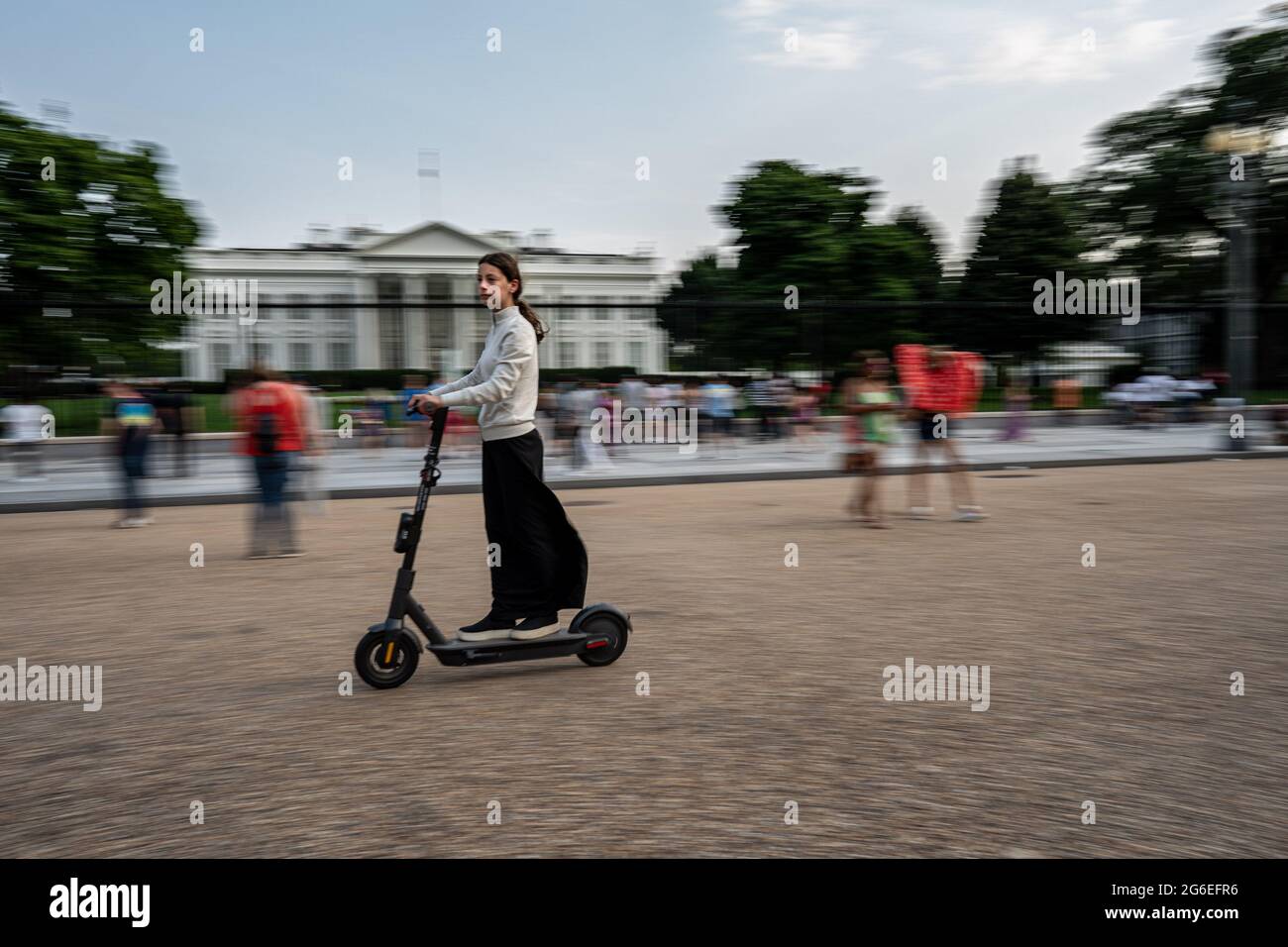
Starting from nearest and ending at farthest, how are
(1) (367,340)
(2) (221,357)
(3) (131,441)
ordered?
(3) (131,441) < (2) (221,357) < (1) (367,340)

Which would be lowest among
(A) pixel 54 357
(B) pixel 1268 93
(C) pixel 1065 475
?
(C) pixel 1065 475

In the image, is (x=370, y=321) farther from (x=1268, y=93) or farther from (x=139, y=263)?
(x=1268, y=93)

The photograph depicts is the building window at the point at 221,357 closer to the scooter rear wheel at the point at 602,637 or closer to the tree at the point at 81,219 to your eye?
the tree at the point at 81,219

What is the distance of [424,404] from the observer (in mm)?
4395

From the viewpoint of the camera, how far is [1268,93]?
41.4 metres

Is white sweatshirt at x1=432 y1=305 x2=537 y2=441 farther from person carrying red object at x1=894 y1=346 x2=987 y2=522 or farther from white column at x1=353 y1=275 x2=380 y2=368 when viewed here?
white column at x1=353 y1=275 x2=380 y2=368

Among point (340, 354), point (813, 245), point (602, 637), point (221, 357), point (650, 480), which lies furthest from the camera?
point (813, 245)

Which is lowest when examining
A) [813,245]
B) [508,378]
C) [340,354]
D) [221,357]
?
[508,378]

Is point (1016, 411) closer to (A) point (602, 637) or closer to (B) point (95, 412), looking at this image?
(B) point (95, 412)

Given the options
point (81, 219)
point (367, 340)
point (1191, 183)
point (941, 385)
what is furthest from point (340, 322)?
point (1191, 183)

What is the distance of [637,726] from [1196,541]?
695cm

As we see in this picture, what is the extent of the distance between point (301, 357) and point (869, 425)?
45.4ft

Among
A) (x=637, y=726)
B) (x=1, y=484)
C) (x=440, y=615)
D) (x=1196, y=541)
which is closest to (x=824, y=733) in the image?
(x=637, y=726)
